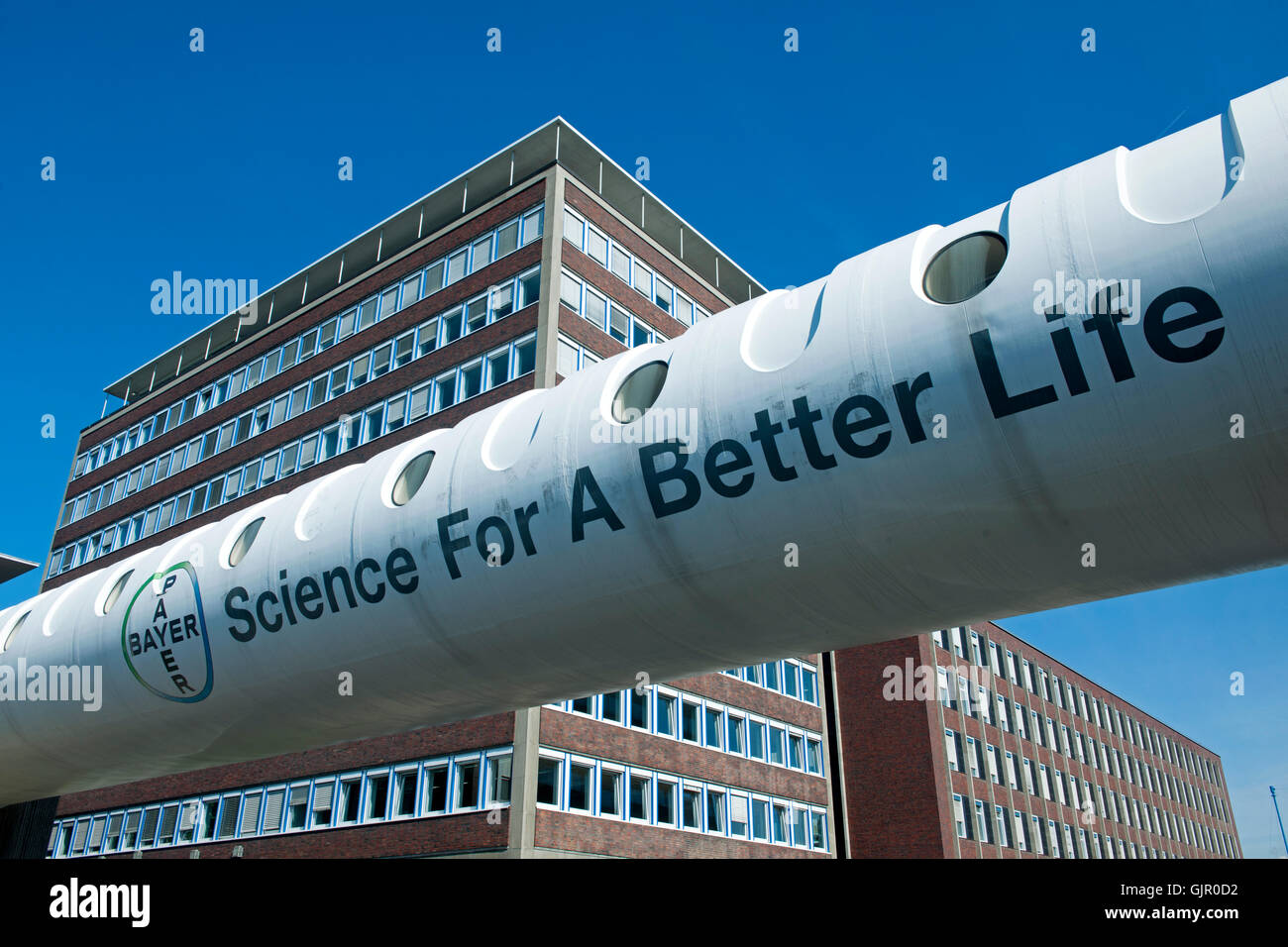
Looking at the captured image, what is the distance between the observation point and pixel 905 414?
5.61 m

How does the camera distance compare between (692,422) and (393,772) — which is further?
(393,772)

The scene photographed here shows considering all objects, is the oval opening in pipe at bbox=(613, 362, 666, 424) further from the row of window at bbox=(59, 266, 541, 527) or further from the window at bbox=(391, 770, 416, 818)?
the row of window at bbox=(59, 266, 541, 527)

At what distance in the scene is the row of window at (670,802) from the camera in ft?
98.0

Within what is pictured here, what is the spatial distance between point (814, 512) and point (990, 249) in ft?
6.06

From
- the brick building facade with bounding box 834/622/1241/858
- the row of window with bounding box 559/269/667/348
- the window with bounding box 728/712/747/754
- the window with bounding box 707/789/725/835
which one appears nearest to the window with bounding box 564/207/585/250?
the row of window with bounding box 559/269/667/348

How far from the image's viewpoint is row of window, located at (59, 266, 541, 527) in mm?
37938

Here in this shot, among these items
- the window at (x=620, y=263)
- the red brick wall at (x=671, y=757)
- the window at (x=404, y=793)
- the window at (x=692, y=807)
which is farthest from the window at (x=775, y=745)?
the window at (x=620, y=263)

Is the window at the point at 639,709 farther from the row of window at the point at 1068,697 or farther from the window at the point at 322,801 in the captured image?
the row of window at the point at 1068,697

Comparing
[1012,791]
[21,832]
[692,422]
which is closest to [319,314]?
[21,832]

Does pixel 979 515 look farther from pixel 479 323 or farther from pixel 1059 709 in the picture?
pixel 1059 709

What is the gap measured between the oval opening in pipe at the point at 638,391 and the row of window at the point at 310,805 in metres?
23.5

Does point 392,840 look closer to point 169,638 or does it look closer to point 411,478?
point 169,638

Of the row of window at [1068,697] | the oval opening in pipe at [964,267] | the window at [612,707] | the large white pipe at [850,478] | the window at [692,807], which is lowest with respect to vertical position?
the large white pipe at [850,478]
